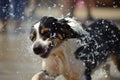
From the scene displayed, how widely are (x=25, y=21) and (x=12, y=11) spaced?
1.41 feet

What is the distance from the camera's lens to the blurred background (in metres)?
6.77

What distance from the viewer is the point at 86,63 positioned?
18.1 feet

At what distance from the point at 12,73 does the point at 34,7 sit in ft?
15.3

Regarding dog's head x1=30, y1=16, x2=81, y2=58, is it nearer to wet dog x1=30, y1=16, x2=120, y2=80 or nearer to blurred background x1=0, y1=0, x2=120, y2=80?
wet dog x1=30, y1=16, x2=120, y2=80

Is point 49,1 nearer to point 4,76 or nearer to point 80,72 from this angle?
point 4,76

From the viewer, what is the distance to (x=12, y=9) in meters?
10.0

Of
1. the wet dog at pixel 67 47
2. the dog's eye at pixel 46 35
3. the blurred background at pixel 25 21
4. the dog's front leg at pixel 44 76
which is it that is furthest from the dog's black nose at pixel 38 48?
the blurred background at pixel 25 21

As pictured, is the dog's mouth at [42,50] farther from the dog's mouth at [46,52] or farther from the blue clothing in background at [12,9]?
the blue clothing in background at [12,9]

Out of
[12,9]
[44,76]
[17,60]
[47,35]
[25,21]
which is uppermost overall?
[12,9]

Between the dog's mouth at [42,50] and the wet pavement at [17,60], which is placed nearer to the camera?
the dog's mouth at [42,50]

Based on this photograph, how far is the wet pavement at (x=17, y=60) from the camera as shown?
649 cm

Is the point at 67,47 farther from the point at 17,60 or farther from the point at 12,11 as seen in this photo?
the point at 12,11

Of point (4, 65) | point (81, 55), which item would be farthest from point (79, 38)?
point (4, 65)

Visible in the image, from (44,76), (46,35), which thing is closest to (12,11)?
(44,76)
